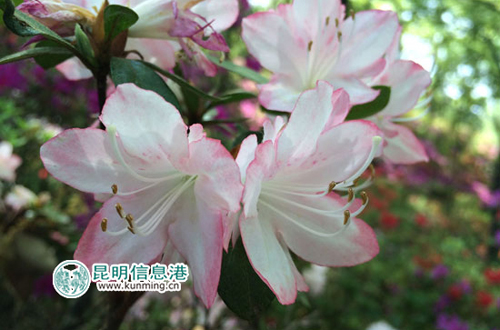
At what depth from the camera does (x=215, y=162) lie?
325 mm

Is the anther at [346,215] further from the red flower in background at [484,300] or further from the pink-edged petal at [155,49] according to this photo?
the red flower in background at [484,300]

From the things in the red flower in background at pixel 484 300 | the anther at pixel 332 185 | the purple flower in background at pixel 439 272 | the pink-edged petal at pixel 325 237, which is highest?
the anther at pixel 332 185

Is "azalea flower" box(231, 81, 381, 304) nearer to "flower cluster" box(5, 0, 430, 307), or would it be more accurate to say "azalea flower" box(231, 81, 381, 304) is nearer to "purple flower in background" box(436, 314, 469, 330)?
"flower cluster" box(5, 0, 430, 307)

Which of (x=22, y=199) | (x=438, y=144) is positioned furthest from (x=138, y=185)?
(x=438, y=144)

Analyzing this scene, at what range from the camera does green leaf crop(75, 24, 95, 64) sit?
1.27 ft

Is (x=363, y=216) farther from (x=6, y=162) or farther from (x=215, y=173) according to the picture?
(x=215, y=173)

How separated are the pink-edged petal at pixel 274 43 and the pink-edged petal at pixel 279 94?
16 mm

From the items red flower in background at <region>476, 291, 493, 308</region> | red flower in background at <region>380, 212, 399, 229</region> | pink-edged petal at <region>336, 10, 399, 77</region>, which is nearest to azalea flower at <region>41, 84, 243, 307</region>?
pink-edged petal at <region>336, 10, 399, 77</region>

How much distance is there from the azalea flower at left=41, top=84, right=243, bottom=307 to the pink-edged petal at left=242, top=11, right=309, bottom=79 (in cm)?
18

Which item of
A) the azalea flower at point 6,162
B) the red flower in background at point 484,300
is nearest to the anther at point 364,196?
the azalea flower at point 6,162

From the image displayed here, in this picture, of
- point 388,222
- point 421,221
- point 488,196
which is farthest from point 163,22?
point 488,196

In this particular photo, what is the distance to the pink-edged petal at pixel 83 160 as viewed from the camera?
0.34 m

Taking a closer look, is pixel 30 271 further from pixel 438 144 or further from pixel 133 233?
pixel 438 144

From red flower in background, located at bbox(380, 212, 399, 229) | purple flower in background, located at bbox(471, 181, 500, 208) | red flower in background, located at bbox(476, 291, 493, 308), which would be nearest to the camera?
red flower in background, located at bbox(476, 291, 493, 308)
